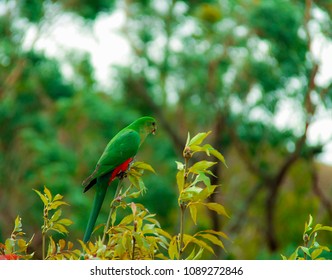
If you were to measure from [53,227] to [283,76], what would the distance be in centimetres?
1063

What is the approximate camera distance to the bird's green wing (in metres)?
1.36

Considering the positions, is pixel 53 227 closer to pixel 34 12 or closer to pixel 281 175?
pixel 281 175

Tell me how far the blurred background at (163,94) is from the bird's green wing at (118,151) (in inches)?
353

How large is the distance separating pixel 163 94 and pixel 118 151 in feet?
43.4

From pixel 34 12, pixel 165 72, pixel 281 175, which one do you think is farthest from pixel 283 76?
pixel 34 12

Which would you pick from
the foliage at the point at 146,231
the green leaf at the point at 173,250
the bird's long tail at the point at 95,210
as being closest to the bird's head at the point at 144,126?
the bird's long tail at the point at 95,210

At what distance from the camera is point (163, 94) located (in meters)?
14.6

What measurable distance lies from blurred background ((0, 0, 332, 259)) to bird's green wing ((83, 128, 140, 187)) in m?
8.96

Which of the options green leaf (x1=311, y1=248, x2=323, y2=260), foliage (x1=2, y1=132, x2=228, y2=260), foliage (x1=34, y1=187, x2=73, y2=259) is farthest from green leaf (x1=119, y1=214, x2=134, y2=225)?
green leaf (x1=311, y1=248, x2=323, y2=260)

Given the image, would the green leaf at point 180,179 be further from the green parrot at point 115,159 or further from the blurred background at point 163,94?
the blurred background at point 163,94

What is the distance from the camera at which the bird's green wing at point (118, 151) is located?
4.47 ft

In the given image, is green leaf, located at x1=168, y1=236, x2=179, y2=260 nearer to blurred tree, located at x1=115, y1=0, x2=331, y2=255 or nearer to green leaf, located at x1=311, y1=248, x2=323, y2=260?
green leaf, located at x1=311, y1=248, x2=323, y2=260

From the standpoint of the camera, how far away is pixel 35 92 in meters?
12.8

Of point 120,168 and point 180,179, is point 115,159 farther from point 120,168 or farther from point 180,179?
point 180,179
